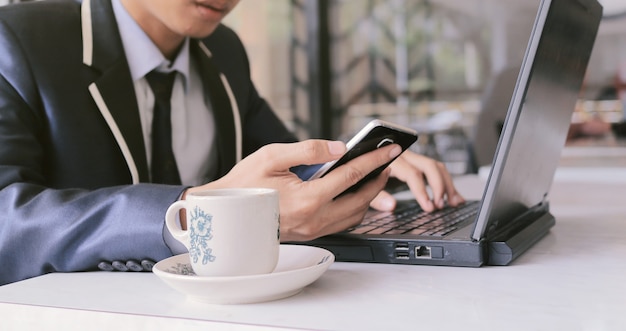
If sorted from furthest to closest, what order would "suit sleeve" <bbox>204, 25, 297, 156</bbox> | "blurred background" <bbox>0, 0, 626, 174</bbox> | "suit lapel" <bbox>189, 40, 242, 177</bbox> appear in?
"blurred background" <bbox>0, 0, 626, 174</bbox> < "suit sleeve" <bbox>204, 25, 297, 156</bbox> < "suit lapel" <bbox>189, 40, 242, 177</bbox>

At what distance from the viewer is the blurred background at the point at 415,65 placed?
4758mm

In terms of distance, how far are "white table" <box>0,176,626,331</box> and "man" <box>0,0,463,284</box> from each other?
0.07m

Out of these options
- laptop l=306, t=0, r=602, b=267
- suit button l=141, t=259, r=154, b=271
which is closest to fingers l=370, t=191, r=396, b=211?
laptop l=306, t=0, r=602, b=267

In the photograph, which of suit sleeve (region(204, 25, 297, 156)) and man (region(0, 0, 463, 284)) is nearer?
man (region(0, 0, 463, 284))

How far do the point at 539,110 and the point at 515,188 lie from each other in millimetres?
97

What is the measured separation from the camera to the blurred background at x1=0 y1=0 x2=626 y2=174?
4.76 m

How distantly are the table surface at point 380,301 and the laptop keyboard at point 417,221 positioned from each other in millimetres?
88

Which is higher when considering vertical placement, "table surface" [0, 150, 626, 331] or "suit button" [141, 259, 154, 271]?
"table surface" [0, 150, 626, 331]

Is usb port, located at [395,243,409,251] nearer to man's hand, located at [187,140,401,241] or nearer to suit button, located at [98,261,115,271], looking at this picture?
man's hand, located at [187,140,401,241]

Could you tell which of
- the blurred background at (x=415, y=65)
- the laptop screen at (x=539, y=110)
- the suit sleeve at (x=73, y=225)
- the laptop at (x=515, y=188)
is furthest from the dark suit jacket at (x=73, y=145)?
the blurred background at (x=415, y=65)

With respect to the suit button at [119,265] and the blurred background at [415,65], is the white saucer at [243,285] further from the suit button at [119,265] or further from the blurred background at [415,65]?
the blurred background at [415,65]

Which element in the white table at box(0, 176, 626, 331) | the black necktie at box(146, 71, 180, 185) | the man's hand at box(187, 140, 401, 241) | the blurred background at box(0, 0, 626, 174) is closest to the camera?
the white table at box(0, 176, 626, 331)

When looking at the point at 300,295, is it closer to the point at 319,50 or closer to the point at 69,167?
the point at 69,167

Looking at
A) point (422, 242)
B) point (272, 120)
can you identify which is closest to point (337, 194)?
point (422, 242)
